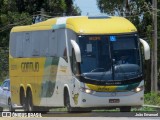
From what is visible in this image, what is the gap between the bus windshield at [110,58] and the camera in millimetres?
20125

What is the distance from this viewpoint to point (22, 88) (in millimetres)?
25094

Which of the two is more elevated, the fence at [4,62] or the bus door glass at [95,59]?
the bus door glass at [95,59]

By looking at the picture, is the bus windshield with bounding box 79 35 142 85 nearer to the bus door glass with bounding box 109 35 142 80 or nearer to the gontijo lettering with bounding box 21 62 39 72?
the bus door glass with bounding box 109 35 142 80

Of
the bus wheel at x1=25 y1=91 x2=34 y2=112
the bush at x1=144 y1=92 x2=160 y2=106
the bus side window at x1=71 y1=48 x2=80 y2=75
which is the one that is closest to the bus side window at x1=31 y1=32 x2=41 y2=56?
the bus wheel at x1=25 y1=91 x2=34 y2=112

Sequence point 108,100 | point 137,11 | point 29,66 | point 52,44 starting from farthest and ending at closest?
point 137,11, point 29,66, point 52,44, point 108,100

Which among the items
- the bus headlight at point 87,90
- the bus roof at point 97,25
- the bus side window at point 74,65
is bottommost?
the bus headlight at point 87,90

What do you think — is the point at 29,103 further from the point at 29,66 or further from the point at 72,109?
the point at 72,109

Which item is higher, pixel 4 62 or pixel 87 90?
pixel 87 90

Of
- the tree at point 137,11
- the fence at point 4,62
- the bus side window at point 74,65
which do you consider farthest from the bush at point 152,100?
the fence at point 4,62

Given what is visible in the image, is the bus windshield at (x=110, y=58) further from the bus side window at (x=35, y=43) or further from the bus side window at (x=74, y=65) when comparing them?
the bus side window at (x=35, y=43)

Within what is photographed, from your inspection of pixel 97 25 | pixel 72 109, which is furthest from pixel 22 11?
pixel 72 109

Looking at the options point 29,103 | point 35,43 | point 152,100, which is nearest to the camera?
point 35,43

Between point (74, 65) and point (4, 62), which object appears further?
point (4, 62)

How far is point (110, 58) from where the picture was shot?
2030 centimetres
